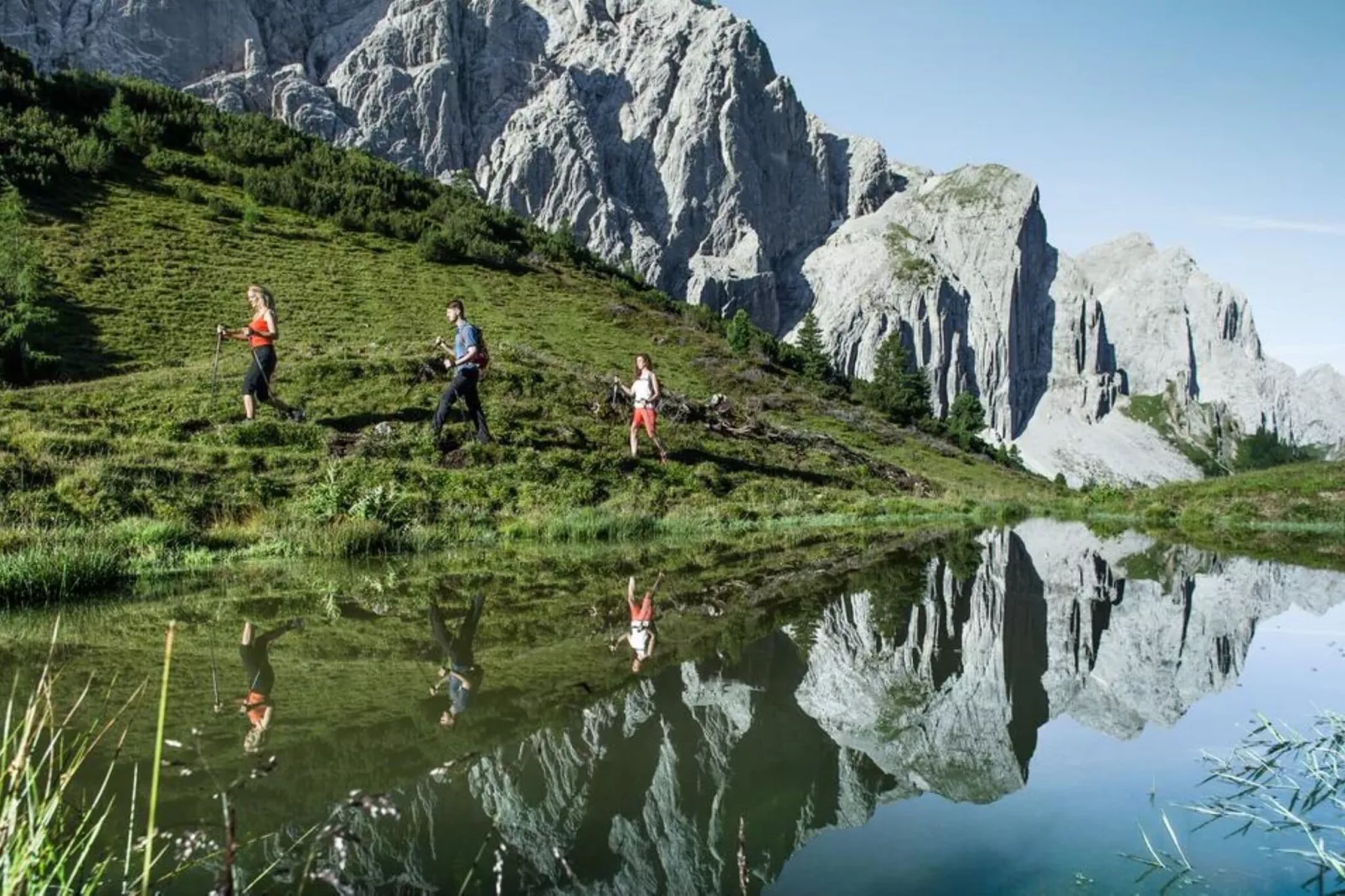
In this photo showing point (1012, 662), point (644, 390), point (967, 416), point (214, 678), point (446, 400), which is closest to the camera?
point (214, 678)

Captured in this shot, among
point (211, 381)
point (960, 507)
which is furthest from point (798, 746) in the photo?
point (960, 507)

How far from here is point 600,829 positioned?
3.52 m

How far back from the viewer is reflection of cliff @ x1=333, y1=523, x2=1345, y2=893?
3424mm

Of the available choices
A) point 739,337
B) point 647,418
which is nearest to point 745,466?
point 647,418

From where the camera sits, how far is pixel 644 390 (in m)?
21.2

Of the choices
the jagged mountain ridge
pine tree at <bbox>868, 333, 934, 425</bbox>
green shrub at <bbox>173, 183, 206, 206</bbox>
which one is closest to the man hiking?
green shrub at <bbox>173, 183, 206, 206</bbox>

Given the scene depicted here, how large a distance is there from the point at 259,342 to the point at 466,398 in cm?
432

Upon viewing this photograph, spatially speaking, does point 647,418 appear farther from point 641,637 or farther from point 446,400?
point 641,637

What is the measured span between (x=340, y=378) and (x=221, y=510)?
9274mm

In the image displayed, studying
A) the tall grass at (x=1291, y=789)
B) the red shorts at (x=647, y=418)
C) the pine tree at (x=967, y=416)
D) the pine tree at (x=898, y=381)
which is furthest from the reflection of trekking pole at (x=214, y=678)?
the pine tree at (x=967, y=416)

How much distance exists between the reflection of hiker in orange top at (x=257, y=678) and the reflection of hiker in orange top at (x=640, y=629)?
7.59ft

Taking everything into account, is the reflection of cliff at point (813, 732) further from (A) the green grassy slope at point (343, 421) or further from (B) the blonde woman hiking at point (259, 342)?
(B) the blonde woman hiking at point (259, 342)

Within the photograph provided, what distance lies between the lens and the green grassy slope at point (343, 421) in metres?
14.5

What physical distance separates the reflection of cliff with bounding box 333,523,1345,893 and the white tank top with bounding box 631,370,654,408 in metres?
12.1
